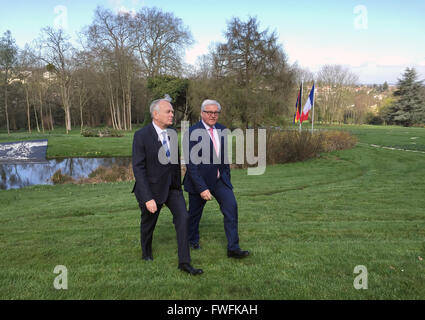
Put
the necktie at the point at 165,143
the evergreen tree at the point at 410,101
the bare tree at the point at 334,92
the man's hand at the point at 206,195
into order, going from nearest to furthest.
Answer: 1. the necktie at the point at 165,143
2. the man's hand at the point at 206,195
3. the evergreen tree at the point at 410,101
4. the bare tree at the point at 334,92

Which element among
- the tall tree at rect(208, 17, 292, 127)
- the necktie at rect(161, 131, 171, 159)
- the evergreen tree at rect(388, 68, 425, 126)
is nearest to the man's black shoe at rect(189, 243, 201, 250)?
the necktie at rect(161, 131, 171, 159)

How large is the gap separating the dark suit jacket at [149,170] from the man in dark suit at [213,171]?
1.51 ft

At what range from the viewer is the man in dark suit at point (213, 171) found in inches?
158

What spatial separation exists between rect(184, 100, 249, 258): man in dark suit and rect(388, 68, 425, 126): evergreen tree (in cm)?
6351

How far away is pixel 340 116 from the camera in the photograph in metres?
63.5

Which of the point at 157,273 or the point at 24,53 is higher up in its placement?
the point at 24,53

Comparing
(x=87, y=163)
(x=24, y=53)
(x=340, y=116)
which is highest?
(x=24, y=53)

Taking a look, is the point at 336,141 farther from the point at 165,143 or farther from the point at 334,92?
the point at 334,92

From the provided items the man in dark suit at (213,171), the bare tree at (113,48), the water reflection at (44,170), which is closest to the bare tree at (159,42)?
the bare tree at (113,48)

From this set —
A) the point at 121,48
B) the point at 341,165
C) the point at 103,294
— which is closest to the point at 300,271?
the point at 103,294

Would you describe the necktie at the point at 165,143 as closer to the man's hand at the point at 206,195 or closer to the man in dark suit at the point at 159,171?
the man in dark suit at the point at 159,171

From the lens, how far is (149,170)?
12.3 ft

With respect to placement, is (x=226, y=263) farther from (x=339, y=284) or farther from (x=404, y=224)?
(x=404, y=224)
